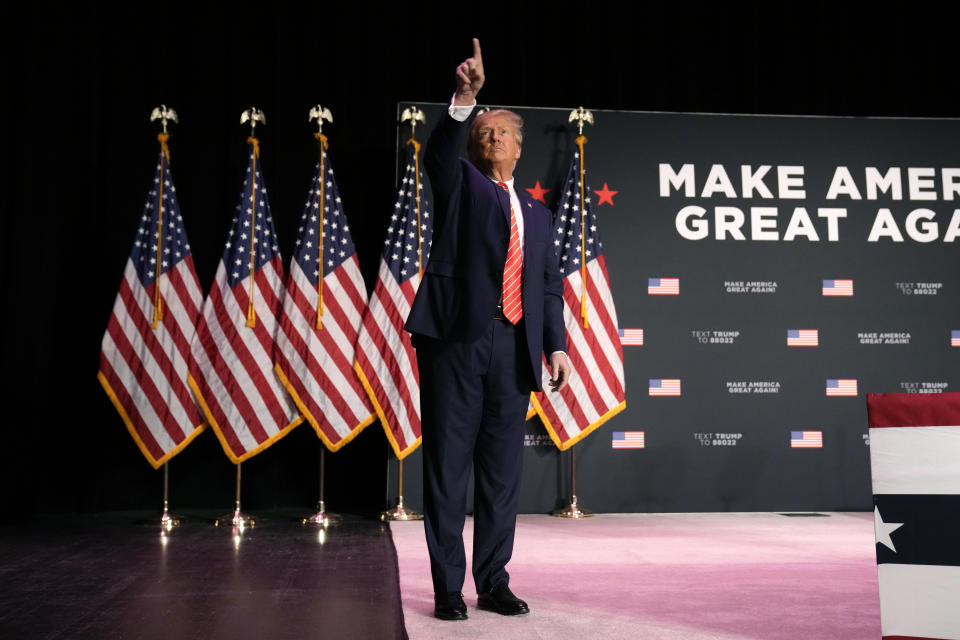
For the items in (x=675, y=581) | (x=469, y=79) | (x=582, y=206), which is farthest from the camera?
(x=582, y=206)

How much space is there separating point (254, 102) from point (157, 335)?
162 centimetres

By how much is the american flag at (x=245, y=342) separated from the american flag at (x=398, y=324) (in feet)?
1.61

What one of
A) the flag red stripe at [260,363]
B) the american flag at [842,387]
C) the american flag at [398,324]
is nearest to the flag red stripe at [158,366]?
the flag red stripe at [260,363]

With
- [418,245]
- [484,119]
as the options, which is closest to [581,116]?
[418,245]

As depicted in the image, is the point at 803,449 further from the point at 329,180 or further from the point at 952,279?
the point at 329,180

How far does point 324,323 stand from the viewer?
15.4 ft

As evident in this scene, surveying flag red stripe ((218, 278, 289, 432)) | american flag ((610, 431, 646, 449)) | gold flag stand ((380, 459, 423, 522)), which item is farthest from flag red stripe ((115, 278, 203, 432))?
american flag ((610, 431, 646, 449))

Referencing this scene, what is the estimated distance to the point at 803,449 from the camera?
5078 millimetres

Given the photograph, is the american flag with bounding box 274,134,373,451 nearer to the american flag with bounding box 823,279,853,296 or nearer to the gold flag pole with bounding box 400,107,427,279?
the gold flag pole with bounding box 400,107,427,279

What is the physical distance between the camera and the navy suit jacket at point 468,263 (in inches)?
92.4

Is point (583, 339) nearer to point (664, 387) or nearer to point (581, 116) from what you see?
point (664, 387)

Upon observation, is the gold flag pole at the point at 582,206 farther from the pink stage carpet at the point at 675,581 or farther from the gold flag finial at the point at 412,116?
the pink stage carpet at the point at 675,581

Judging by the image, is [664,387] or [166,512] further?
[664,387]

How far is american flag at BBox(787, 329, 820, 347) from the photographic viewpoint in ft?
16.8
